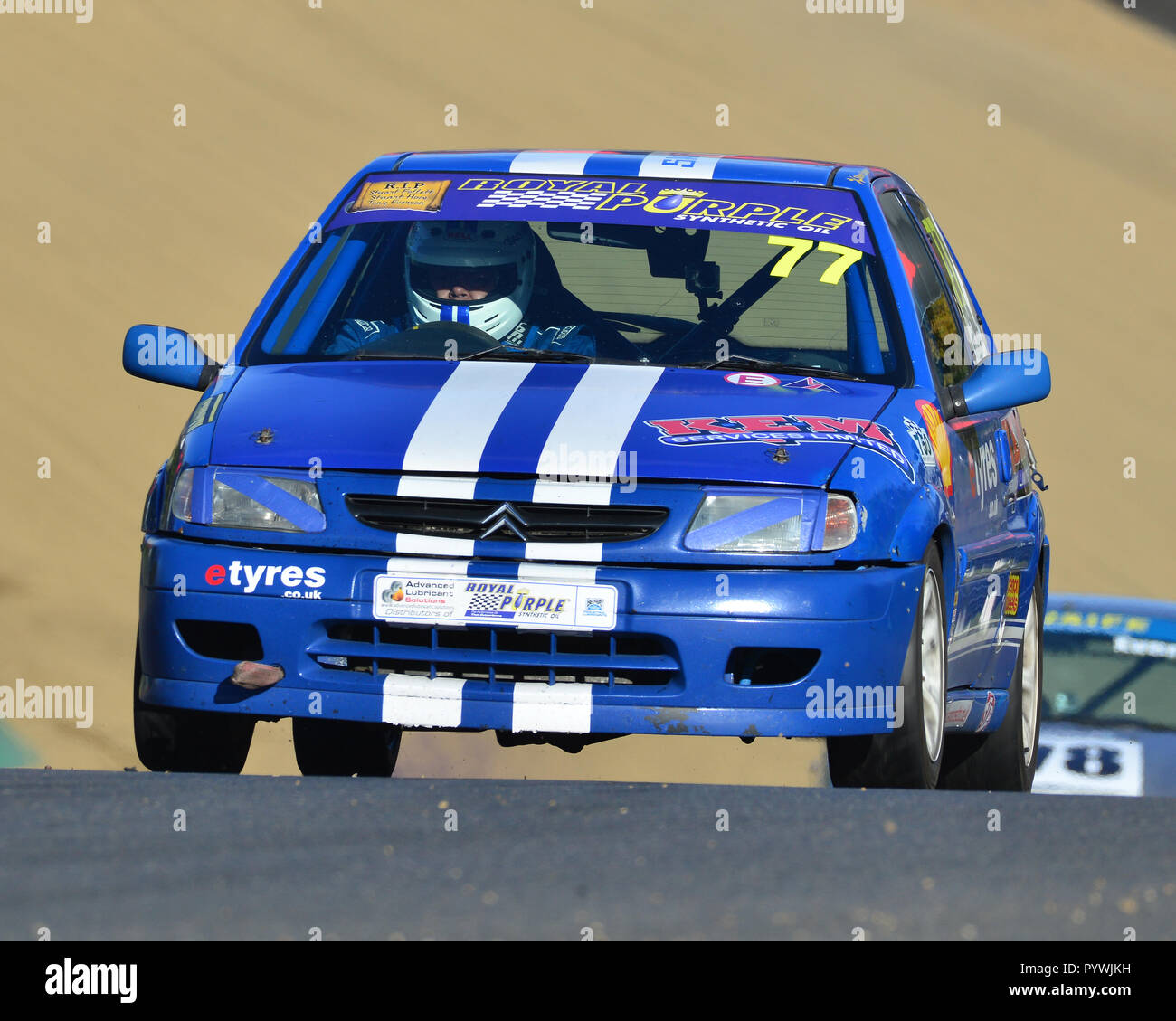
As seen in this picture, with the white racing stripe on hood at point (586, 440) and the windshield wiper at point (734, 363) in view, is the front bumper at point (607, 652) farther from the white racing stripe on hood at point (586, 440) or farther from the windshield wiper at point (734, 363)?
the windshield wiper at point (734, 363)

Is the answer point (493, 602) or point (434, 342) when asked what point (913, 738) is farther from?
point (434, 342)

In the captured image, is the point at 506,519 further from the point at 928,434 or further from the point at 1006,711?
the point at 1006,711

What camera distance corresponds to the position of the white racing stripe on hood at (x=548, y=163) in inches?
302

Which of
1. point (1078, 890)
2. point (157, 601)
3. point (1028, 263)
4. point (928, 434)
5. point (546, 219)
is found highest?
point (1028, 263)

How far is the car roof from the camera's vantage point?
25.0ft

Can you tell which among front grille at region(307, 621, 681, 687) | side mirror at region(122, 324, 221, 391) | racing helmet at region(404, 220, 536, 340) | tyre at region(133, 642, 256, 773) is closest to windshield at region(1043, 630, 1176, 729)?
racing helmet at region(404, 220, 536, 340)

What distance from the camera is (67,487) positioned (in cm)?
1847

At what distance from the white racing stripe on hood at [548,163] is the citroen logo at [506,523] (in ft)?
6.00

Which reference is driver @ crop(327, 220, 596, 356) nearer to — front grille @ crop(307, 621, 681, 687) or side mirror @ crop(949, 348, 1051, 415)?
side mirror @ crop(949, 348, 1051, 415)

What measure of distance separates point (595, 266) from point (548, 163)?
1.16ft
